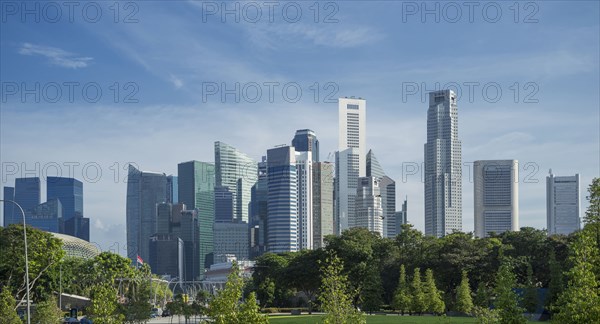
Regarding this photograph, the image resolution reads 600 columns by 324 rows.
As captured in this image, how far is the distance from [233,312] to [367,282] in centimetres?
5604

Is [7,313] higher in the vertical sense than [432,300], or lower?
higher

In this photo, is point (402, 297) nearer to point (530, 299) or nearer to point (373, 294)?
point (373, 294)

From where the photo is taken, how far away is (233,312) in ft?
85.1

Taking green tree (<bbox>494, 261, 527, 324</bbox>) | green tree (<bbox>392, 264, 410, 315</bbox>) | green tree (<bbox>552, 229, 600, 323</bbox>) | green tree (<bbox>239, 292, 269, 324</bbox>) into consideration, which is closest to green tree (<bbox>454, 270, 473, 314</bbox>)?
green tree (<bbox>392, 264, 410, 315</bbox>)

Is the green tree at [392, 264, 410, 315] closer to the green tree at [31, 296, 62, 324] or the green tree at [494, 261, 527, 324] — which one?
the green tree at [31, 296, 62, 324]

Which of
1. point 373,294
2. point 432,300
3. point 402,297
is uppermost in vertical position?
point 402,297

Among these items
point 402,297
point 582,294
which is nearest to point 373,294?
point 402,297

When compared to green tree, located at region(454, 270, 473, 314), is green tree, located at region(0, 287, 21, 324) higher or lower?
higher

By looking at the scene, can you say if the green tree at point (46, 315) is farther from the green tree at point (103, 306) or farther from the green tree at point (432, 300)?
the green tree at point (432, 300)

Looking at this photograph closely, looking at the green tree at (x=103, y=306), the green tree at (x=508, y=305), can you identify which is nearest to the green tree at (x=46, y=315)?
the green tree at (x=103, y=306)

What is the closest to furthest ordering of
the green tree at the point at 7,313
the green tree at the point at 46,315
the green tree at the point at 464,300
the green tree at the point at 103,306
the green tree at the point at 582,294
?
the green tree at the point at 582,294
the green tree at the point at 103,306
the green tree at the point at 7,313
the green tree at the point at 46,315
the green tree at the point at 464,300

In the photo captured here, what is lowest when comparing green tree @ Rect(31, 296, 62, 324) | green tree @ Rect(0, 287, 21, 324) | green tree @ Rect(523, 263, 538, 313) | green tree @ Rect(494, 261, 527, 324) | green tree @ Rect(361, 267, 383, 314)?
green tree @ Rect(361, 267, 383, 314)

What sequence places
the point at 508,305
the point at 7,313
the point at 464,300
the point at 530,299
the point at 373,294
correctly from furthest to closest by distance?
the point at 373,294
the point at 464,300
the point at 530,299
the point at 7,313
the point at 508,305

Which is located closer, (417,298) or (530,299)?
(530,299)
